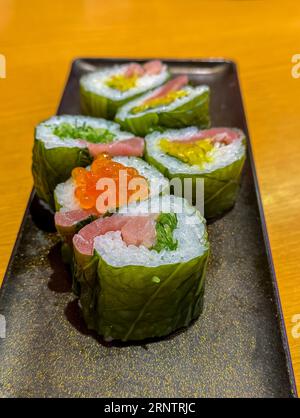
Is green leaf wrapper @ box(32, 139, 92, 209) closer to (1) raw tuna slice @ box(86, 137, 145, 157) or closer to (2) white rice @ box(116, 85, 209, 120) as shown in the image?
(1) raw tuna slice @ box(86, 137, 145, 157)

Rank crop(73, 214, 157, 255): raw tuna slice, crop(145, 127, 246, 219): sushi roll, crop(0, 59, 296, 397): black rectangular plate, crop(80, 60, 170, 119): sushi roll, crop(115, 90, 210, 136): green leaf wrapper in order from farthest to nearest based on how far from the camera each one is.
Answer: crop(80, 60, 170, 119): sushi roll → crop(115, 90, 210, 136): green leaf wrapper → crop(145, 127, 246, 219): sushi roll → crop(73, 214, 157, 255): raw tuna slice → crop(0, 59, 296, 397): black rectangular plate

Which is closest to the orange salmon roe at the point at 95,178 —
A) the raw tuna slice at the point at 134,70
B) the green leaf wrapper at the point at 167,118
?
the green leaf wrapper at the point at 167,118

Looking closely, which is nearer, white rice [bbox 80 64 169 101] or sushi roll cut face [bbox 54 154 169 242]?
sushi roll cut face [bbox 54 154 169 242]

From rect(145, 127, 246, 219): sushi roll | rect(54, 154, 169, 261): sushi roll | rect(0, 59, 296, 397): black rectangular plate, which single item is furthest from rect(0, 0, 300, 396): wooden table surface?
rect(54, 154, 169, 261): sushi roll

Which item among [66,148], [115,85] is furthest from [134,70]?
[66,148]

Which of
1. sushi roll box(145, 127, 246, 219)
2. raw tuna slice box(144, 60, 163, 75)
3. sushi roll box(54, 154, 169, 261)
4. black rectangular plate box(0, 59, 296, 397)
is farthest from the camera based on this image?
raw tuna slice box(144, 60, 163, 75)

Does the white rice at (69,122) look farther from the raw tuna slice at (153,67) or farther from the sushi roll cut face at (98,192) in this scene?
the raw tuna slice at (153,67)
